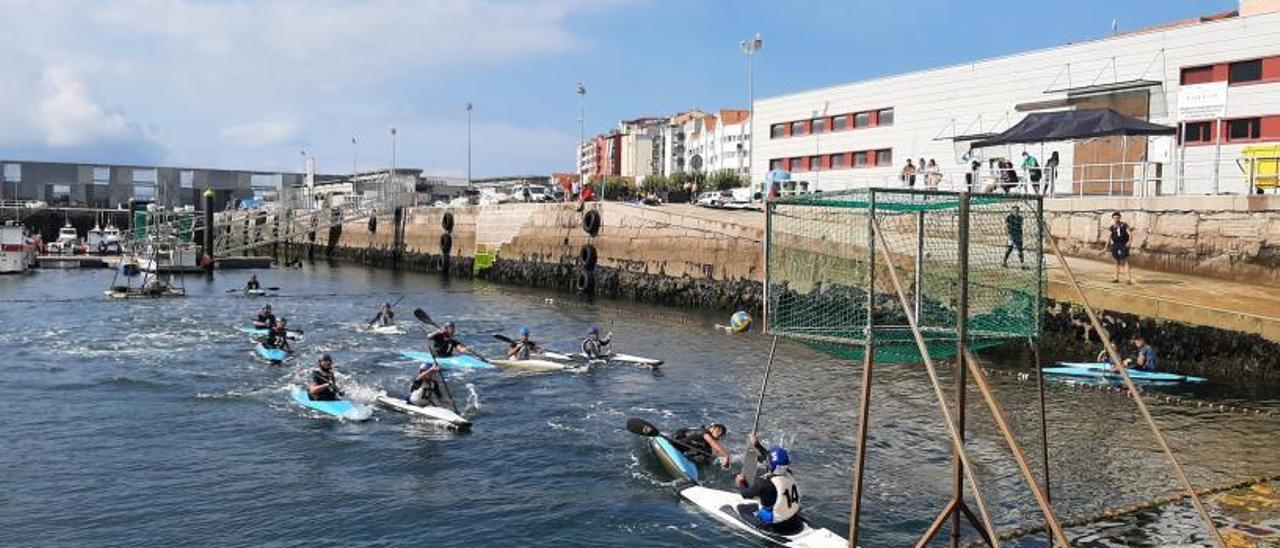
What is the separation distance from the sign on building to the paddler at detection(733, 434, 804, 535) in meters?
27.2

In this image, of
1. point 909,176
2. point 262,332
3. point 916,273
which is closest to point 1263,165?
point 909,176

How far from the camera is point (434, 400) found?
22000 mm

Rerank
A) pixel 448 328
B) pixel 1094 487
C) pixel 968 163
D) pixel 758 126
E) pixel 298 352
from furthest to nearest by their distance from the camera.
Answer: pixel 758 126
pixel 968 163
pixel 298 352
pixel 448 328
pixel 1094 487

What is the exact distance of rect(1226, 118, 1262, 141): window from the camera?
3581cm

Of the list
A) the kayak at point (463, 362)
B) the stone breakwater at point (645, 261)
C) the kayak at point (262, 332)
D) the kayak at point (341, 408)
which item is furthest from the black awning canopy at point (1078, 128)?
the kayak at point (262, 332)

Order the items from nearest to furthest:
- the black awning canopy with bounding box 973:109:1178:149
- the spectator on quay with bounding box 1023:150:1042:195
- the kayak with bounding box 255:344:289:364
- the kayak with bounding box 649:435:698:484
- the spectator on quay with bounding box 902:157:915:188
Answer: the kayak with bounding box 649:435:698:484
the kayak with bounding box 255:344:289:364
the black awning canopy with bounding box 973:109:1178:149
the spectator on quay with bounding box 1023:150:1042:195
the spectator on quay with bounding box 902:157:915:188

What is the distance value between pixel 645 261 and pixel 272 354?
2344 centimetres

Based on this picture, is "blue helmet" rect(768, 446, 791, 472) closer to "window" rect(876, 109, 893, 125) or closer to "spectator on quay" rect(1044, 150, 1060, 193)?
"spectator on quay" rect(1044, 150, 1060, 193)

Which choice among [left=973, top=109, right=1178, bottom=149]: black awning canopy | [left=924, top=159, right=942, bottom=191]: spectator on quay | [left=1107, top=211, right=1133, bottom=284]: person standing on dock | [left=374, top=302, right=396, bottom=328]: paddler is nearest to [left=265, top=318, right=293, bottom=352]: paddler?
[left=374, top=302, right=396, bottom=328]: paddler

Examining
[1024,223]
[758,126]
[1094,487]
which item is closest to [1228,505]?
[1094,487]

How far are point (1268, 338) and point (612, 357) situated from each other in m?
16.5

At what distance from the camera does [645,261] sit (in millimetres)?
49781

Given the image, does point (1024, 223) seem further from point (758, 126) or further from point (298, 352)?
point (758, 126)

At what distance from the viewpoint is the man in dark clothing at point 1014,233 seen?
41.1ft
